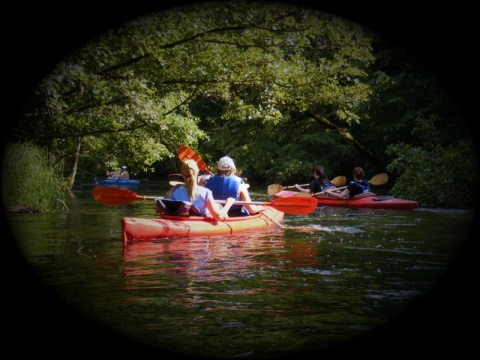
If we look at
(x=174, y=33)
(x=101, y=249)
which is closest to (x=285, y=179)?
(x=174, y=33)

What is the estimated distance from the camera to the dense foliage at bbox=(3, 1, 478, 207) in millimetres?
8883

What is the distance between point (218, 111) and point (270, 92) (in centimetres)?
1628

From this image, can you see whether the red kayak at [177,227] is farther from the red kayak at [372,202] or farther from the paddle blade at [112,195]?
the red kayak at [372,202]

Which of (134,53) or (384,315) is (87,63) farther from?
(384,315)

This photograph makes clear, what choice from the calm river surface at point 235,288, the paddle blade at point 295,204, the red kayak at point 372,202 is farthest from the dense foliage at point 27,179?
the red kayak at point 372,202

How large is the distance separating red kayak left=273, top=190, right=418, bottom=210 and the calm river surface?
8.58 feet

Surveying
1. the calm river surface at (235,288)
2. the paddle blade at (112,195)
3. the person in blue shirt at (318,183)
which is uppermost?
the person in blue shirt at (318,183)

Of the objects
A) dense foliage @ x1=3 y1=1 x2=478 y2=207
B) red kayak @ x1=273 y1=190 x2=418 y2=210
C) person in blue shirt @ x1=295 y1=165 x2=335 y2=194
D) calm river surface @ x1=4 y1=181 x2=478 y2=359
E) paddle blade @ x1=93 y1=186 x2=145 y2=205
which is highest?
dense foliage @ x1=3 y1=1 x2=478 y2=207

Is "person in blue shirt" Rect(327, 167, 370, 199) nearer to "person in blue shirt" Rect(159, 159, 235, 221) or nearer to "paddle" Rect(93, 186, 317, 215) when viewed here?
"paddle" Rect(93, 186, 317, 215)

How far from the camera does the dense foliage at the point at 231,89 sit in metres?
8.88

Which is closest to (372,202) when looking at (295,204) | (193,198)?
(295,204)

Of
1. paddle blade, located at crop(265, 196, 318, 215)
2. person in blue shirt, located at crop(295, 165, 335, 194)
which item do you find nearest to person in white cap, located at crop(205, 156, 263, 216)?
paddle blade, located at crop(265, 196, 318, 215)

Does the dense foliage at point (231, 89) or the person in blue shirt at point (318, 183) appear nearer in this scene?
the dense foliage at point (231, 89)

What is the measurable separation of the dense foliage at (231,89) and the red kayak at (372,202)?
5.55 feet
